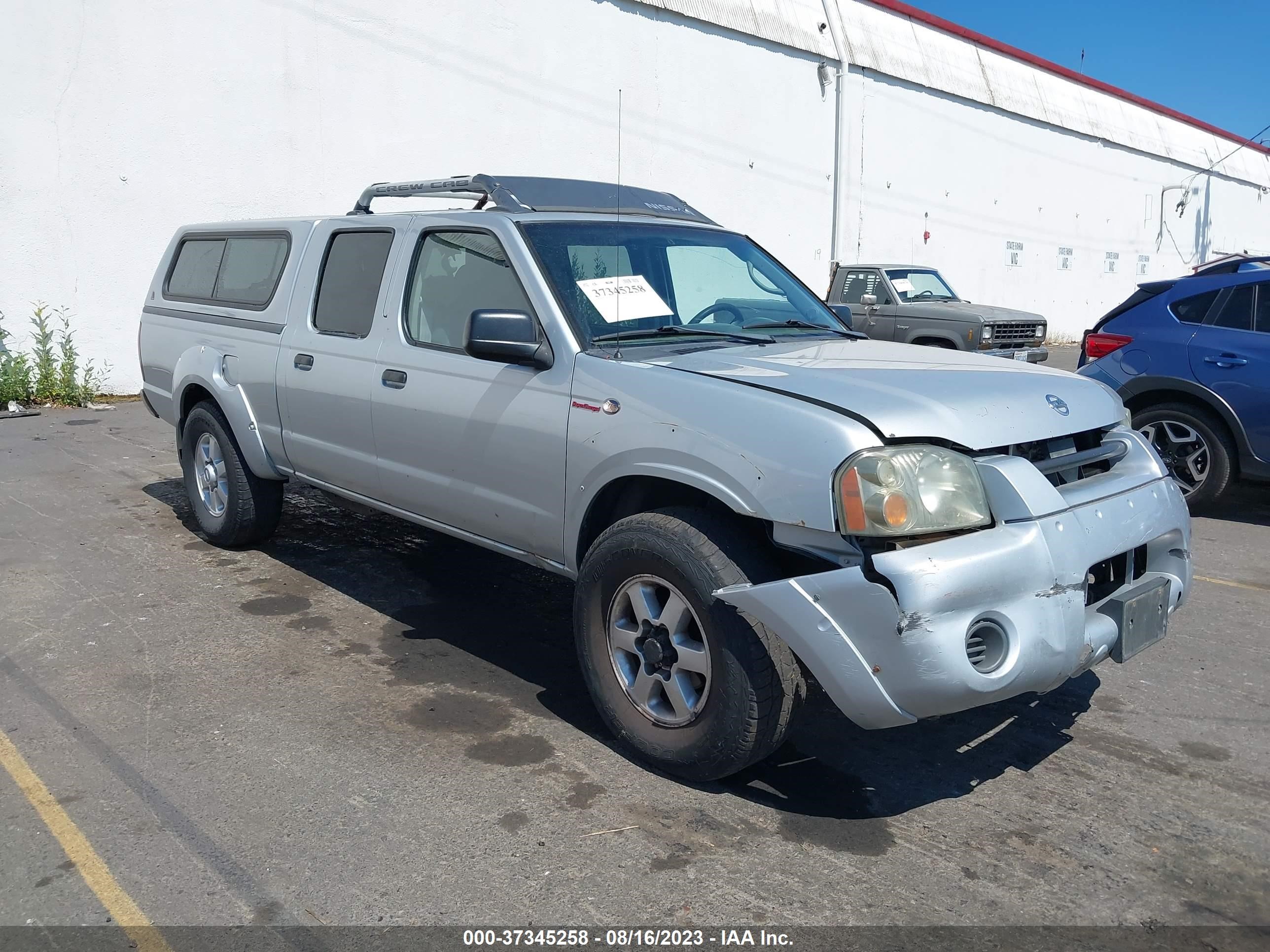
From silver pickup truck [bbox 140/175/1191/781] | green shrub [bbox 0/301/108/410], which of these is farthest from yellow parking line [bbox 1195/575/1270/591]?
green shrub [bbox 0/301/108/410]

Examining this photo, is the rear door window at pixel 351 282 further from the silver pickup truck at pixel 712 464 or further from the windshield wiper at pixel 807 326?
the windshield wiper at pixel 807 326

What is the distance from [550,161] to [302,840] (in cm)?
1411

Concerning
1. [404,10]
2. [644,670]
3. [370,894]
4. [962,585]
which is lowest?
[370,894]

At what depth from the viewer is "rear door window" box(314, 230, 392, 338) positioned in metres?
4.92

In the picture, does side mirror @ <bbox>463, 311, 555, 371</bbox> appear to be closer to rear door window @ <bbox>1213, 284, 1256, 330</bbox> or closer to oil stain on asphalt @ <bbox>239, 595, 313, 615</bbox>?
oil stain on asphalt @ <bbox>239, 595, 313, 615</bbox>

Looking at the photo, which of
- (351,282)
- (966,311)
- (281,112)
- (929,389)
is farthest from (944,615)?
(281,112)

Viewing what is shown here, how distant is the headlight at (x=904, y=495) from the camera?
2.99m

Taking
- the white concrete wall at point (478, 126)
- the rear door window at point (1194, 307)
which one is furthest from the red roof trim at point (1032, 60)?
the rear door window at point (1194, 307)

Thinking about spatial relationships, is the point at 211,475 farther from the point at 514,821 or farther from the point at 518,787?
the point at 514,821

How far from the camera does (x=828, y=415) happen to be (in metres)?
3.10

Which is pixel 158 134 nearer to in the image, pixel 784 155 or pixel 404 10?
pixel 404 10

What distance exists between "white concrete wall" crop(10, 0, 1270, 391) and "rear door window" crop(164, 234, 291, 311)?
655 cm

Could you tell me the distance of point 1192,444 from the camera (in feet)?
24.0

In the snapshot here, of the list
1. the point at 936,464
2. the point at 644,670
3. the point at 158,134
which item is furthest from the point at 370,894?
the point at 158,134
